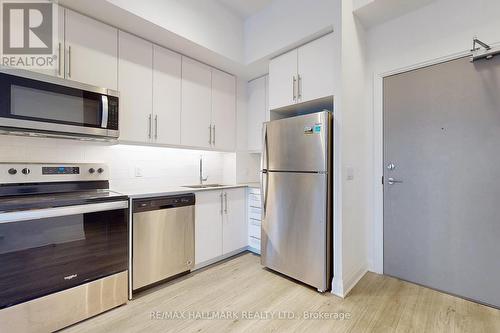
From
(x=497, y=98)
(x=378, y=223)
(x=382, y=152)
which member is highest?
(x=497, y=98)

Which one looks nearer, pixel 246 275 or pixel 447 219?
pixel 447 219

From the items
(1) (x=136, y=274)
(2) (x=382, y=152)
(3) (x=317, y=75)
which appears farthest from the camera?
(2) (x=382, y=152)

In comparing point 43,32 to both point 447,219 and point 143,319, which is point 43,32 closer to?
point 143,319

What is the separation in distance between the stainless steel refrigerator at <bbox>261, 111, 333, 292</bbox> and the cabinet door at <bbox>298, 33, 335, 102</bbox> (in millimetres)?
345

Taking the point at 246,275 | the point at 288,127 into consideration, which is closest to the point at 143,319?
the point at 246,275

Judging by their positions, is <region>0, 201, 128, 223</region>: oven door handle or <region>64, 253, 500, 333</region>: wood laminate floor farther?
<region>64, 253, 500, 333</region>: wood laminate floor

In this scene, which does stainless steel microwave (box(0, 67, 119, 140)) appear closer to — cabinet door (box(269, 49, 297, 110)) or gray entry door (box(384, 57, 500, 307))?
cabinet door (box(269, 49, 297, 110))

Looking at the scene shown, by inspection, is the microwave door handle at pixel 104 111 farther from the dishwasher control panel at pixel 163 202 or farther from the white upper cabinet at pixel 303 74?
the white upper cabinet at pixel 303 74

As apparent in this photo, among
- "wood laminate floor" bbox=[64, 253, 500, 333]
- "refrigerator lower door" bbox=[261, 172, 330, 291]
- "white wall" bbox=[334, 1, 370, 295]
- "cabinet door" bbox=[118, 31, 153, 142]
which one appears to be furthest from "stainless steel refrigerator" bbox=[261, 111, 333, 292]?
"cabinet door" bbox=[118, 31, 153, 142]

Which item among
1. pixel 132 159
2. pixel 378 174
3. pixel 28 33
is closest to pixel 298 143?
pixel 378 174

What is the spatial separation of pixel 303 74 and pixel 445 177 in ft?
5.39

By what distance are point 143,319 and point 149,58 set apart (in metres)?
2.36

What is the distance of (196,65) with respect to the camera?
2.70 m

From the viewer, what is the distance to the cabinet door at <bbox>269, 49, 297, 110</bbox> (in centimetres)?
245
